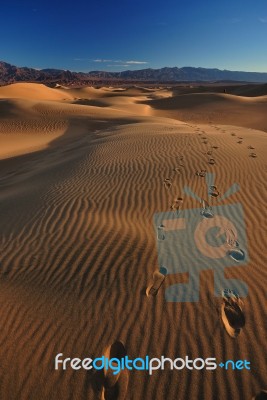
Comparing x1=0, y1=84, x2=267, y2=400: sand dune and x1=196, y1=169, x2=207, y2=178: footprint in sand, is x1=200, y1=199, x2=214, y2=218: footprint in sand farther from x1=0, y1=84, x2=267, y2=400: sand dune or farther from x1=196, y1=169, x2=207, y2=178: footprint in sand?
x1=196, y1=169, x2=207, y2=178: footprint in sand

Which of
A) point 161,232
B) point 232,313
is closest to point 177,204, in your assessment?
point 161,232

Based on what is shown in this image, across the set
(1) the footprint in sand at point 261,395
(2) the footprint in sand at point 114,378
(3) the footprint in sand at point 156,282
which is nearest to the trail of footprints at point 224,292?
(3) the footprint in sand at point 156,282

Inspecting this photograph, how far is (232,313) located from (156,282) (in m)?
0.91

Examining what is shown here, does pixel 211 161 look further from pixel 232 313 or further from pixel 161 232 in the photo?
pixel 232 313

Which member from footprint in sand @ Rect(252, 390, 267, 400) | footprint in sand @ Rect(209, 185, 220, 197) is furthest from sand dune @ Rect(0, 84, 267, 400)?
footprint in sand @ Rect(209, 185, 220, 197)

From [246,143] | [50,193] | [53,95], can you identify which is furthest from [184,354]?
[53,95]

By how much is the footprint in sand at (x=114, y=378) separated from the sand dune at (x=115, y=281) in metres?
0.04

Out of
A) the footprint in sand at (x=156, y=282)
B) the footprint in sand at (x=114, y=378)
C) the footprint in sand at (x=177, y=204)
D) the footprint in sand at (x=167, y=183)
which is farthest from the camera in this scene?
the footprint in sand at (x=167, y=183)

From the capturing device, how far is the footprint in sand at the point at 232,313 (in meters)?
3.02

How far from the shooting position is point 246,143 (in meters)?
9.58

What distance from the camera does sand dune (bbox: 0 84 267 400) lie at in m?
A: 2.70

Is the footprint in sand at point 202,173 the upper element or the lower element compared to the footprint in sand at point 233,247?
upper

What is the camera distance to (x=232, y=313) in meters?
3.19

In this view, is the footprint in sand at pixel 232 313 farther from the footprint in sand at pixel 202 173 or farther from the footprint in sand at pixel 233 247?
the footprint in sand at pixel 202 173
